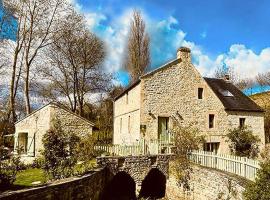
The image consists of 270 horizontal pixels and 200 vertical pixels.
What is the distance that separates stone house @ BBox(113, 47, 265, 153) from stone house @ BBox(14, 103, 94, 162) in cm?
430

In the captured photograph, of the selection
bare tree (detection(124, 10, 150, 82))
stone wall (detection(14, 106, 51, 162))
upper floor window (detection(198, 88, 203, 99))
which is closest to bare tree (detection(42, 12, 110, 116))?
bare tree (detection(124, 10, 150, 82))

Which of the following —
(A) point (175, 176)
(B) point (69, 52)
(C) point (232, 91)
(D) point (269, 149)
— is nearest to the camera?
(A) point (175, 176)

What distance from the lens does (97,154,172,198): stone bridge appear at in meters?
17.0

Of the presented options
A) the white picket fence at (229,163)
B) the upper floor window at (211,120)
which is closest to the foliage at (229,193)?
the white picket fence at (229,163)

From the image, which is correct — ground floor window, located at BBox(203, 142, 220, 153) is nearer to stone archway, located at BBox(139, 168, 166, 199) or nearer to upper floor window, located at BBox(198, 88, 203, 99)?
upper floor window, located at BBox(198, 88, 203, 99)

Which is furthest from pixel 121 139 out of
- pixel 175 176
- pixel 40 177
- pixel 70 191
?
pixel 70 191

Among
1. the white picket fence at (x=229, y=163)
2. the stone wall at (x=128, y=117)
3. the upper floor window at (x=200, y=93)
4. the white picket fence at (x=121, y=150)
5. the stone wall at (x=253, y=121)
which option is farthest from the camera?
the stone wall at (x=253, y=121)

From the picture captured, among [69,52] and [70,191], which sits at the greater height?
[69,52]

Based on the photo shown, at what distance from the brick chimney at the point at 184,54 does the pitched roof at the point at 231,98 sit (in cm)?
475

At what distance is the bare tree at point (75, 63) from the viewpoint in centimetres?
3052

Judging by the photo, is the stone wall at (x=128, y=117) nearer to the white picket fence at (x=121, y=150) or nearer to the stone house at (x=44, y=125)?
the white picket fence at (x=121, y=150)

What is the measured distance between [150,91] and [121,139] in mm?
7046

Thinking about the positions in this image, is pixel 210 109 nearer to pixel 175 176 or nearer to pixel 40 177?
pixel 175 176

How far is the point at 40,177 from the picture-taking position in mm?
15328
